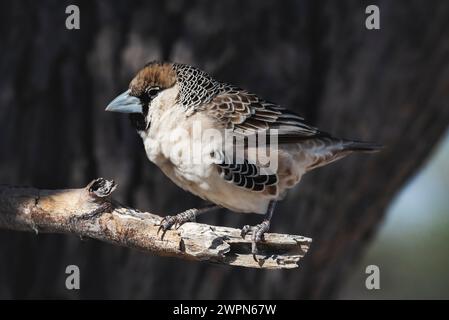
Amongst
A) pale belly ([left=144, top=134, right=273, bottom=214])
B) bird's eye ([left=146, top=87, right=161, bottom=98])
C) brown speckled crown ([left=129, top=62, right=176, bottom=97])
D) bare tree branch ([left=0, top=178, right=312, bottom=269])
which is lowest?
bare tree branch ([left=0, top=178, right=312, bottom=269])

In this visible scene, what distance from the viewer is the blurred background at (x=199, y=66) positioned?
5309 mm

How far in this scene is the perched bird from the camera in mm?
3572

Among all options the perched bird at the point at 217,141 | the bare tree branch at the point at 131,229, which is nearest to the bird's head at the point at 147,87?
the perched bird at the point at 217,141

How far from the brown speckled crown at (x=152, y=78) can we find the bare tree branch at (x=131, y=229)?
1.64 ft

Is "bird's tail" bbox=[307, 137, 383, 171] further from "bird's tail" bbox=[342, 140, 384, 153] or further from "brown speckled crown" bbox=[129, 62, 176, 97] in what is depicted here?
"brown speckled crown" bbox=[129, 62, 176, 97]

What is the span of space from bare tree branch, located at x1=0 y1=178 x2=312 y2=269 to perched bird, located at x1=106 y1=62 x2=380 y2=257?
0.08m

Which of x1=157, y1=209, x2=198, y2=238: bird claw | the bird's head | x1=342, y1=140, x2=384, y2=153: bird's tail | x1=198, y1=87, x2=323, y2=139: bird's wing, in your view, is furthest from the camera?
x1=342, y1=140, x2=384, y2=153: bird's tail

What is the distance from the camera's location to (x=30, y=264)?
556cm

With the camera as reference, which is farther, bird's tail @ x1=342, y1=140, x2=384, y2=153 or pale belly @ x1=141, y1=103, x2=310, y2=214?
bird's tail @ x1=342, y1=140, x2=384, y2=153

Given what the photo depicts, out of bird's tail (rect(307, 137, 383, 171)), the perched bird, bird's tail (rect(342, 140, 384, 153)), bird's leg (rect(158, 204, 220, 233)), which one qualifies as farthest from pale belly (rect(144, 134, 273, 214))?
bird's tail (rect(342, 140, 384, 153))

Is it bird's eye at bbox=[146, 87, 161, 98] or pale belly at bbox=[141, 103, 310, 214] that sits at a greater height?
bird's eye at bbox=[146, 87, 161, 98]

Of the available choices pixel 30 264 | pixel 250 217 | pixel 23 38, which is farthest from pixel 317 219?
pixel 23 38

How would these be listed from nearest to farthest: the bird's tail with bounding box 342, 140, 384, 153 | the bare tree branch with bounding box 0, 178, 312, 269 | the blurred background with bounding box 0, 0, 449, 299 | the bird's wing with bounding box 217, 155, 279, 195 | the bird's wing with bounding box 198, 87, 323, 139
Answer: the bare tree branch with bounding box 0, 178, 312, 269 → the bird's wing with bounding box 217, 155, 279, 195 → the bird's wing with bounding box 198, 87, 323, 139 → the bird's tail with bounding box 342, 140, 384, 153 → the blurred background with bounding box 0, 0, 449, 299

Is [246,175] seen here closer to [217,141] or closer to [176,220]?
[217,141]
